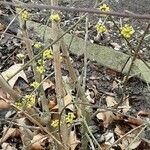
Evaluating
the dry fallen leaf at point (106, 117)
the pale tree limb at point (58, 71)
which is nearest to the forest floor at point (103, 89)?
the dry fallen leaf at point (106, 117)

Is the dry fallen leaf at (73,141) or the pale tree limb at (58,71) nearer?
the pale tree limb at (58,71)

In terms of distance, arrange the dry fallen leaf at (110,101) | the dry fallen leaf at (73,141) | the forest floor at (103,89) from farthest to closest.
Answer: the dry fallen leaf at (110,101) < the forest floor at (103,89) < the dry fallen leaf at (73,141)

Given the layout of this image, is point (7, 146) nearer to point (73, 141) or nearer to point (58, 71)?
point (73, 141)

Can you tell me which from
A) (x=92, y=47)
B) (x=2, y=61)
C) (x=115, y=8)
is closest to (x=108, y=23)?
(x=115, y=8)

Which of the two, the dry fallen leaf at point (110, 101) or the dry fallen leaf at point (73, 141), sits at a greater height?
the dry fallen leaf at point (110, 101)

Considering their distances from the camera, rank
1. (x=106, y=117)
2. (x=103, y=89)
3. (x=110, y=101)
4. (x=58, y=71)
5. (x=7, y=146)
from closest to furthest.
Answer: (x=58, y=71)
(x=7, y=146)
(x=106, y=117)
(x=110, y=101)
(x=103, y=89)

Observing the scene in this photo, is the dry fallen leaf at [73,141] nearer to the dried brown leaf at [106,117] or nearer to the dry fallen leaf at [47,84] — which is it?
the dried brown leaf at [106,117]

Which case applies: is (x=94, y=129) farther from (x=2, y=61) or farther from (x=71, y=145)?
(x=2, y=61)

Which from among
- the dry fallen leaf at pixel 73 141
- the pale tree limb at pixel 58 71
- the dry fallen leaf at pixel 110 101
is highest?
the pale tree limb at pixel 58 71

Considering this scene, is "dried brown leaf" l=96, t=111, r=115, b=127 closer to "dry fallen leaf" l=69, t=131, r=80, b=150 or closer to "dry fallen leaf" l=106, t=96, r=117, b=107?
"dry fallen leaf" l=106, t=96, r=117, b=107

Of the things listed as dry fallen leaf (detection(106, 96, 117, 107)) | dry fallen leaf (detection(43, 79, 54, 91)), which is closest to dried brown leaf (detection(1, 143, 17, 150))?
dry fallen leaf (detection(43, 79, 54, 91))

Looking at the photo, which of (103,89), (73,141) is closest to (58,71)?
(73,141)

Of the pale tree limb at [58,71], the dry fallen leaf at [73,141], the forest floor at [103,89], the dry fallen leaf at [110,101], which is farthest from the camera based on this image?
the dry fallen leaf at [110,101]
